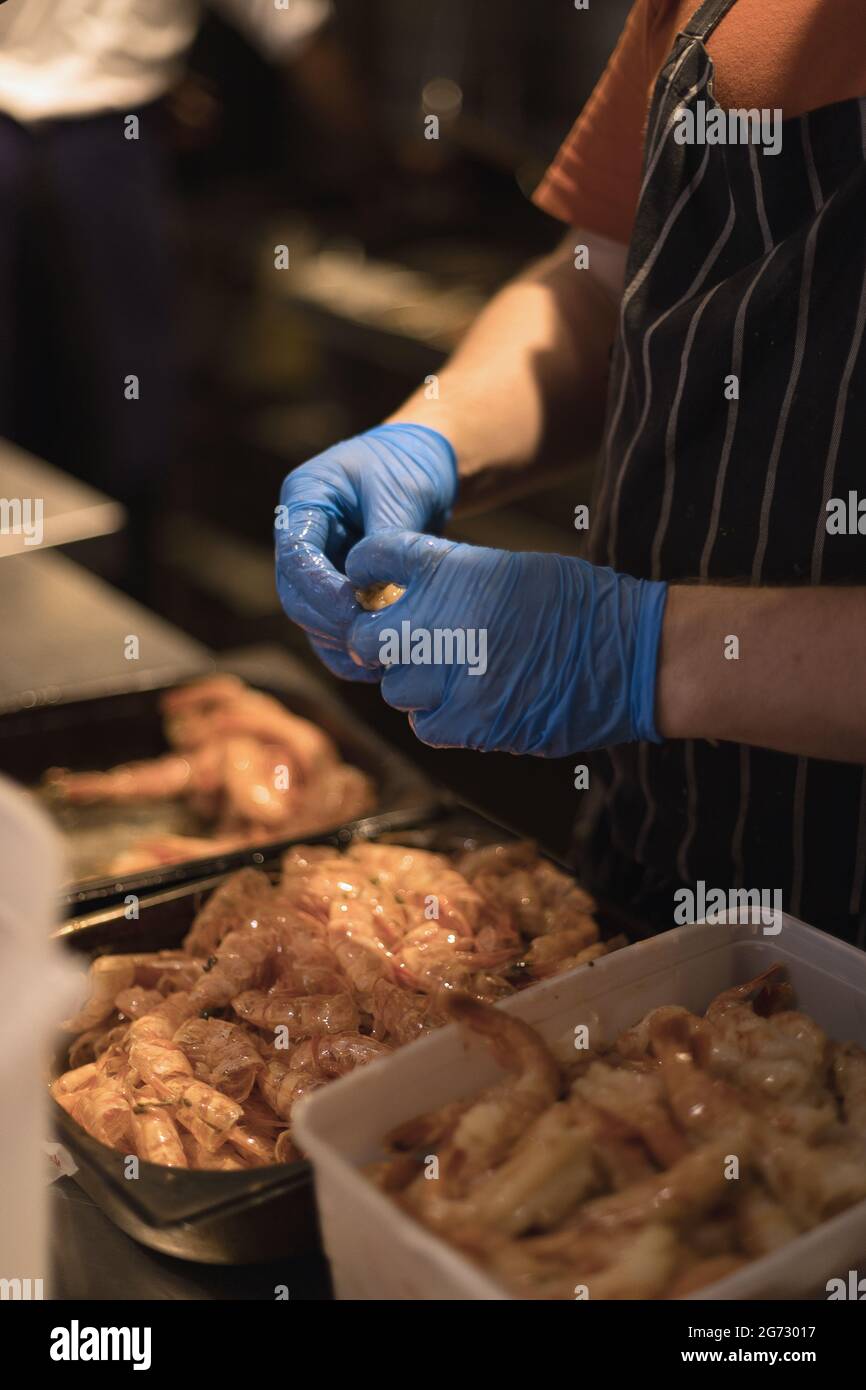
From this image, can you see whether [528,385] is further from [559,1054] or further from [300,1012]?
[559,1054]

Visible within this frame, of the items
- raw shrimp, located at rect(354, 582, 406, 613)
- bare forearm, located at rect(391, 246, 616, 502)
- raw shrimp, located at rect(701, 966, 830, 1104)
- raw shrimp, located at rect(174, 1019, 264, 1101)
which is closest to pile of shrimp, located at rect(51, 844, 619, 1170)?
raw shrimp, located at rect(174, 1019, 264, 1101)

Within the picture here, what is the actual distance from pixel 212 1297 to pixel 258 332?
15.6 ft

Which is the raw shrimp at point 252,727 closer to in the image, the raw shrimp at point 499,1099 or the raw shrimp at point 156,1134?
the raw shrimp at point 156,1134

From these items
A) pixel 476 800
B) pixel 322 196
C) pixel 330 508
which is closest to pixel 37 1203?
pixel 330 508

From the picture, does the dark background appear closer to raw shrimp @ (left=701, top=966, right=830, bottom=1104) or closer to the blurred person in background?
the blurred person in background

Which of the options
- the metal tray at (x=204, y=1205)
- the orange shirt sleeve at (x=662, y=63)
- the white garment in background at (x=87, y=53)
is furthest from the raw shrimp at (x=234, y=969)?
the white garment in background at (x=87, y=53)

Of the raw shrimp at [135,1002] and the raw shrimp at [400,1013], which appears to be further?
the raw shrimp at [135,1002]

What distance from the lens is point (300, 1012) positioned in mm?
1489

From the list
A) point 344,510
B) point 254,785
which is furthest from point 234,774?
point 344,510

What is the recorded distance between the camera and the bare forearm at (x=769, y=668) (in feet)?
4.51

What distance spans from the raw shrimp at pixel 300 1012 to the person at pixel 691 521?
332 mm

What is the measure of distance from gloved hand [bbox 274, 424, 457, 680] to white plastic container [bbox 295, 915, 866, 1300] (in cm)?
62

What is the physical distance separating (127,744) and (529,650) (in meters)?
1.20
